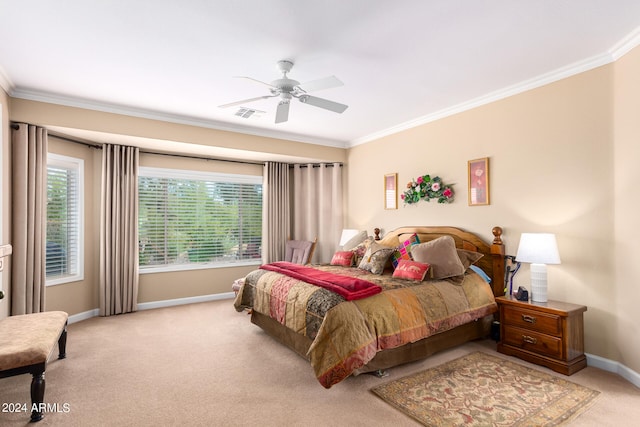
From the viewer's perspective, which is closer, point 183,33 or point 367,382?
point 183,33

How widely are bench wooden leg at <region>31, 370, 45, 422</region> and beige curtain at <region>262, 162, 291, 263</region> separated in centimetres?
387

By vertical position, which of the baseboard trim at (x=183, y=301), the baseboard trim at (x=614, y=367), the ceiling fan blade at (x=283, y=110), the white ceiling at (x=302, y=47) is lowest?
the baseboard trim at (x=183, y=301)

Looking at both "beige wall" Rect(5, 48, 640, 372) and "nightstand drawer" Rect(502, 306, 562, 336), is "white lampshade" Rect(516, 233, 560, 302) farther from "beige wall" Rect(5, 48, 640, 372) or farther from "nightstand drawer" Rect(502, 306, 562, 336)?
"beige wall" Rect(5, 48, 640, 372)

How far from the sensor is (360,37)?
267 cm

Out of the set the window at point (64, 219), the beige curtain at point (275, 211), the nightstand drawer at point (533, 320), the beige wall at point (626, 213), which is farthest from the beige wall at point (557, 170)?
the beige curtain at point (275, 211)

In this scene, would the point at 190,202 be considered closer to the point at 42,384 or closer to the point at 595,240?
the point at 42,384

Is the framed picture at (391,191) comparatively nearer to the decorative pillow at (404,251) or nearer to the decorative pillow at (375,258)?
the decorative pillow at (404,251)

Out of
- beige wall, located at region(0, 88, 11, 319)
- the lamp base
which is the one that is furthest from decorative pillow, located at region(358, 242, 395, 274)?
beige wall, located at region(0, 88, 11, 319)

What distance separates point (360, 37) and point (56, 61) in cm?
272

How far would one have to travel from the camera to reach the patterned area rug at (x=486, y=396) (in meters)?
2.31

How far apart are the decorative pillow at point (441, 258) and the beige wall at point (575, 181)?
2.11 feet

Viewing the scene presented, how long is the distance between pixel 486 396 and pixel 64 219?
535 centimetres

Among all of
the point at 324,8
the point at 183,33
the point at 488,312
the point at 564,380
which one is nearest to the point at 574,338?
the point at 564,380

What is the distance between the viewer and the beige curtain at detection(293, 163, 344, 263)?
6.25m
